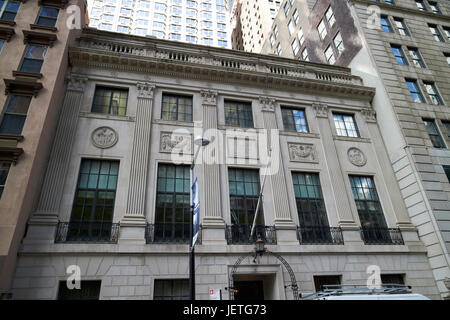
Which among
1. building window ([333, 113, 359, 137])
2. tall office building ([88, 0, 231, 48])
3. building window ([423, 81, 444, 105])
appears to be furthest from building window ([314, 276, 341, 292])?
tall office building ([88, 0, 231, 48])

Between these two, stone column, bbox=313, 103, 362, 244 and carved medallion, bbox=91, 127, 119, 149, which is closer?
carved medallion, bbox=91, 127, 119, 149

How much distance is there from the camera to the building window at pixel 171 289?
1169 centimetres

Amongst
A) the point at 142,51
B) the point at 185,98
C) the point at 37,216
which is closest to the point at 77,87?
the point at 142,51

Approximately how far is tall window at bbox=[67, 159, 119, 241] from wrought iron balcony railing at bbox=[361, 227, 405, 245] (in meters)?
12.5

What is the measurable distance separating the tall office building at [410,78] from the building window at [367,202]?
1638 mm

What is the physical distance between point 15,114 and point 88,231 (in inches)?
229

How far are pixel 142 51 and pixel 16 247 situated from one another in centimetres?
1175

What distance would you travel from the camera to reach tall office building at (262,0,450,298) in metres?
15.2

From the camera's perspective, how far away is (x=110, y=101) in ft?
50.5

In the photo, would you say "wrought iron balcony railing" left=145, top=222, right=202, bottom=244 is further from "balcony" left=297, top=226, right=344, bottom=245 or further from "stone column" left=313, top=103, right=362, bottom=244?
"stone column" left=313, top=103, right=362, bottom=244

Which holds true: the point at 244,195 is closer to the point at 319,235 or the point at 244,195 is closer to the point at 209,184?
the point at 209,184

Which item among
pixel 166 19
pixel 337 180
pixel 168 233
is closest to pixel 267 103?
pixel 337 180

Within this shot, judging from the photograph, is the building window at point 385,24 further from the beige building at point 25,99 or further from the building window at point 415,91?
the beige building at point 25,99
